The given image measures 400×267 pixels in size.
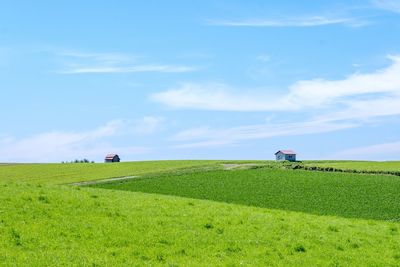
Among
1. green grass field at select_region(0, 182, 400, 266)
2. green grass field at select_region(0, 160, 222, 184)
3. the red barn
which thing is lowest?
green grass field at select_region(0, 182, 400, 266)

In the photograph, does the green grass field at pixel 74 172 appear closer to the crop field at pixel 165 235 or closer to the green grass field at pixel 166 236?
the crop field at pixel 165 235

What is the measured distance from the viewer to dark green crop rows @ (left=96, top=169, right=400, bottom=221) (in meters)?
51.5

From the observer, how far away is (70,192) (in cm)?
3322

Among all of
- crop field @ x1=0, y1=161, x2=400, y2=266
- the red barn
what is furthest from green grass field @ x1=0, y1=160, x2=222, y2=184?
crop field @ x1=0, y1=161, x2=400, y2=266

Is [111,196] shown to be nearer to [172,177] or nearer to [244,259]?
[244,259]

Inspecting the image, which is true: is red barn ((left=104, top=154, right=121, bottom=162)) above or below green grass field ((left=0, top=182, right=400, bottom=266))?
above

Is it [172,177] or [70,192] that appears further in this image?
[172,177]

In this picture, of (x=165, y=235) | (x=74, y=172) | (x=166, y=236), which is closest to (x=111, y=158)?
(x=74, y=172)

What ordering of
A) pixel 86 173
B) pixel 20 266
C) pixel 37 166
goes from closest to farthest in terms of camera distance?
pixel 20 266 < pixel 86 173 < pixel 37 166

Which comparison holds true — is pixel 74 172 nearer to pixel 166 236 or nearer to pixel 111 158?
pixel 111 158

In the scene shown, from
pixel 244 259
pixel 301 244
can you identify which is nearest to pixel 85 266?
pixel 244 259

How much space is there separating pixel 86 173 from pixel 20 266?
8205 cm

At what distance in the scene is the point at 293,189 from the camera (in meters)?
63.1

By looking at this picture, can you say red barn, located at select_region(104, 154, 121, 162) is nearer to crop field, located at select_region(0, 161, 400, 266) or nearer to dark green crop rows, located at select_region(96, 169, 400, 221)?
dark green crop rows, located at select_region(96, 169, 400, 221)
